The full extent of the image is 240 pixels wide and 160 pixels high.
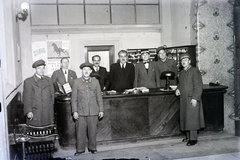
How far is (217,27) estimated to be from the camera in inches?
224

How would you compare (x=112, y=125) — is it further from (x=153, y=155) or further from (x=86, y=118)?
(x=153, y=155)

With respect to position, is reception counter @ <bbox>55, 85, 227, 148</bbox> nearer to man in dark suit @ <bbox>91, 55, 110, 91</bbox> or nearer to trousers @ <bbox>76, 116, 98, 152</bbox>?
trousers @ <bbox>76, 116, 98, 152</bbox>

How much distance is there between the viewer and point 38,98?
15.2 ft

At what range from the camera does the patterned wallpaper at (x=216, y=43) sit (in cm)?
561

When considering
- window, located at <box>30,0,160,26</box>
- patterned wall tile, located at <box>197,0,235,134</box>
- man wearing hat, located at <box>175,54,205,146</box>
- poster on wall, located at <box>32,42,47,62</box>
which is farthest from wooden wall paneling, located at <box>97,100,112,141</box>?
window, located at <box>30,0,160,26</box>

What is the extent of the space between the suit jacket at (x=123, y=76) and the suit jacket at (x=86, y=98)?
1.38 m

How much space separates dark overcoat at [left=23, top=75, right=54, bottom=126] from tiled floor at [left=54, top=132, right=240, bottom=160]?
0.68 m

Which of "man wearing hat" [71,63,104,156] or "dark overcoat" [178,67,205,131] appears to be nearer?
"man wearing hat" [71,63,104,156]

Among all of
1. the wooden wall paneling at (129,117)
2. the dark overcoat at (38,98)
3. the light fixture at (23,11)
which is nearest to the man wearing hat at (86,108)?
the wooden wall paneling at (129,117)

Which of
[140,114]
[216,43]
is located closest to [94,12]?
[216,43]

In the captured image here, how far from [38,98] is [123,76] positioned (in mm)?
1868

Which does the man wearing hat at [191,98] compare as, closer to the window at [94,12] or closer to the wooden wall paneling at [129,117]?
the wooden wall paneling at [129,117]

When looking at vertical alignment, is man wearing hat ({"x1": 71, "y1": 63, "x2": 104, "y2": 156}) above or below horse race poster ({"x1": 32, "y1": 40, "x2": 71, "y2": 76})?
below

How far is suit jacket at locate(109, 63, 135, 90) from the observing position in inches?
220
